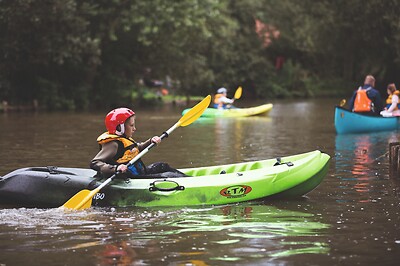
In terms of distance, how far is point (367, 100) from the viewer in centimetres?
2123

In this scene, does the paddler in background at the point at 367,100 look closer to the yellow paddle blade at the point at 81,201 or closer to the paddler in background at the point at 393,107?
the paddler in background at the point at 393,107

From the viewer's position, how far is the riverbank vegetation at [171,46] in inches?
1332

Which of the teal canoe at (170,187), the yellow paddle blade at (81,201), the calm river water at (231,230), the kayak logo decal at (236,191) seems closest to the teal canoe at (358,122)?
the calm river water at (231,230)

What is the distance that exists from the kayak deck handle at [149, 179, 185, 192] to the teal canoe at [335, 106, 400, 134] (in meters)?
11.0

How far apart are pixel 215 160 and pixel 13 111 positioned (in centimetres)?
2044

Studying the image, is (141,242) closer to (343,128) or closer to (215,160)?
(215,160)

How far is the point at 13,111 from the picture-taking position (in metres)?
33.8

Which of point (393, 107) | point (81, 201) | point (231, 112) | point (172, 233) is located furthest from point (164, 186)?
point (231, 112)

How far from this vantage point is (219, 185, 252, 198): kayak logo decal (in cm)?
980

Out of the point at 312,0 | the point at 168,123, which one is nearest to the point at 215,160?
the point at 168,123

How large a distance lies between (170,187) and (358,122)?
11735mm

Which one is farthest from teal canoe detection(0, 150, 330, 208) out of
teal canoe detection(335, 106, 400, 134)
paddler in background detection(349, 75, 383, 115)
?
paddler in background detection(349, 75, 383, 115)

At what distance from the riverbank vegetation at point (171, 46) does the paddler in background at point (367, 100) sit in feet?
48.8

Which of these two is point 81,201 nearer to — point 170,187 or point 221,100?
point 170,187
